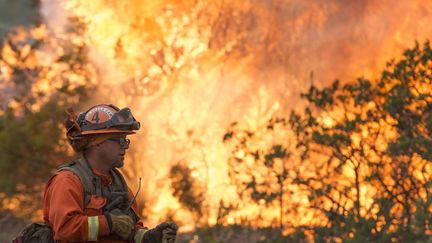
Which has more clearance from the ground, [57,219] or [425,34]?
[425,34]

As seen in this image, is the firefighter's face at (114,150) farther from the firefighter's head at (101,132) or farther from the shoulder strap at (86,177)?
the shoulder strap at (86,177)

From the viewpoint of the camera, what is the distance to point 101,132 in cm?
368

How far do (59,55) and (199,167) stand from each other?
9.88 feet

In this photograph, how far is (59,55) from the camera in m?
12.8

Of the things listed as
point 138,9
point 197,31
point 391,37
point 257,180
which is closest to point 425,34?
point 391,37

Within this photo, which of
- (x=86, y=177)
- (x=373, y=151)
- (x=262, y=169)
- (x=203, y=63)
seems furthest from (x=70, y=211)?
(x=203, y=63)

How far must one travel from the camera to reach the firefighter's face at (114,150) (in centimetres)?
372

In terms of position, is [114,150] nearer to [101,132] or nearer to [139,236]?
[101,132]

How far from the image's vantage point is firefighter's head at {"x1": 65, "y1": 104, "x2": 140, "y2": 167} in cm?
370

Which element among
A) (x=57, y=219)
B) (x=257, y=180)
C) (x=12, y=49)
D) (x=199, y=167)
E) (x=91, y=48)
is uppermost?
(x=12, y=49)

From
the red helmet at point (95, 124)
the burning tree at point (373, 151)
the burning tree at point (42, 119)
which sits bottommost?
the red helmet at point (95, 124)

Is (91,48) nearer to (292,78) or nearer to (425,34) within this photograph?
(292,78)

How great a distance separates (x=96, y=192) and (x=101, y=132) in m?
0.29

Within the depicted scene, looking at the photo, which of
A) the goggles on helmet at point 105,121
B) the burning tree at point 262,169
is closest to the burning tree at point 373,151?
the burning tree at point 262,169
